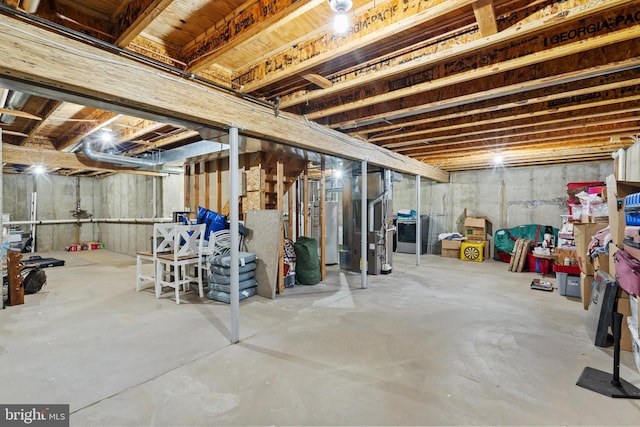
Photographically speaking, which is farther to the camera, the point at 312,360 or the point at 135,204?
the point at 135,204

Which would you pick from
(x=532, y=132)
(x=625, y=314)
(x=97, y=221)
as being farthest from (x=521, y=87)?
(x=97, y=221)

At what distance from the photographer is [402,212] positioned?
8.02 meters

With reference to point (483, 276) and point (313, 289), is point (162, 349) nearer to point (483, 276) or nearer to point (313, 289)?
point (313, 289)

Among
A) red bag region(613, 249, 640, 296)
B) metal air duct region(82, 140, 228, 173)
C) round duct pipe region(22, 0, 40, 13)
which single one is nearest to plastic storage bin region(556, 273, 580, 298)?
red bag region(613, 249, 640, 296)

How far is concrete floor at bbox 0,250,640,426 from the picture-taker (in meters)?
1.71

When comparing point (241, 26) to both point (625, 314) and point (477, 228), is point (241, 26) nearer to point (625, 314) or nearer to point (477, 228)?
point (625, 314)

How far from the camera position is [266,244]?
3986mm

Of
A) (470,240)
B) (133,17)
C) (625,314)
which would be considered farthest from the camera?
(470,240)

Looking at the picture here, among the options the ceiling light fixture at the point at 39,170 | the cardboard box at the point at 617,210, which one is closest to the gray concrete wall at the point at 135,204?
the ceiling light fixture at the point at 39,170

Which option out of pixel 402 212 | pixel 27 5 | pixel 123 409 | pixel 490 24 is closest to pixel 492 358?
pixel 490 24

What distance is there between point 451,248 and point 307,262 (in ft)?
14.6

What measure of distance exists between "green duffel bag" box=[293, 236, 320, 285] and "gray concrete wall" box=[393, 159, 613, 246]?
4.87 meters

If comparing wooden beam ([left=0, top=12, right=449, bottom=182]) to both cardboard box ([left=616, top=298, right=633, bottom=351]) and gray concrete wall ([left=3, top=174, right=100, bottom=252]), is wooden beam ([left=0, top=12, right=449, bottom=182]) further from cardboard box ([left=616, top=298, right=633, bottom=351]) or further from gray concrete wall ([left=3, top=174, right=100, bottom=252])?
gray concrete wall ([left=3, top=174, right=100, bottom=252])

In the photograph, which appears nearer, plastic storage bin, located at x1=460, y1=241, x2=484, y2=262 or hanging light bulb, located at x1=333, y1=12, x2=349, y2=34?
hanging light bulb, located at x1=333, y1=12, x2=349, y2=34
